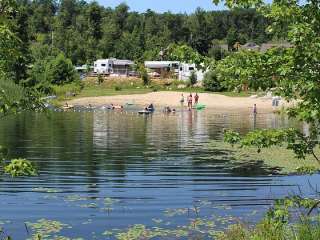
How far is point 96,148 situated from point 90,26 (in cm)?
15173

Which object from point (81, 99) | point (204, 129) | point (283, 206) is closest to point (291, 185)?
point (283, 206)

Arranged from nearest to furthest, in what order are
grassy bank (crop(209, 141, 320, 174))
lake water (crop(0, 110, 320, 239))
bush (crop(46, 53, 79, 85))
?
lake water (crop(0, 110, 320, 239)), grassy bank (crop(209, 141, 320, 174)), bush (crop(46, 53, 79, 85))

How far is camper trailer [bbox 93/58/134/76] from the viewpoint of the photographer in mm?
151125

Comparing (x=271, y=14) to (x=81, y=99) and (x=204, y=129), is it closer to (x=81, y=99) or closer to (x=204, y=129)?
(x=204, y=129)

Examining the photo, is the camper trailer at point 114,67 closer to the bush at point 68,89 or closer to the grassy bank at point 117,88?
the grassy bank at point 117,88

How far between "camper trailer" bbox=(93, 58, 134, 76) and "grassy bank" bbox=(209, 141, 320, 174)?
366 feet

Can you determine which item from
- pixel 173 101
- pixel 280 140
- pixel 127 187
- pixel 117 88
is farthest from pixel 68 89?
pixel 280 140

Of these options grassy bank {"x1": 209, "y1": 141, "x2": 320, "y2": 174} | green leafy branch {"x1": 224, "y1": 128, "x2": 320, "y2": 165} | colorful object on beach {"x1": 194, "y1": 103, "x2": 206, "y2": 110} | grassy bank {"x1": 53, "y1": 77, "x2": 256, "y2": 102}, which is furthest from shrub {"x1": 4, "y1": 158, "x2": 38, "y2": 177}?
grassy bank {"x1": 53, "y1": 77, "x2": 256, "y2": 102}

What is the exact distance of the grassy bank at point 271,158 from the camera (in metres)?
30.0

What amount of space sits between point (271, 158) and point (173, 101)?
68.3 m

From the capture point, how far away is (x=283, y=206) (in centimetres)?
1009

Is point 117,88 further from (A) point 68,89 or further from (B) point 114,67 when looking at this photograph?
(B) point 114,67

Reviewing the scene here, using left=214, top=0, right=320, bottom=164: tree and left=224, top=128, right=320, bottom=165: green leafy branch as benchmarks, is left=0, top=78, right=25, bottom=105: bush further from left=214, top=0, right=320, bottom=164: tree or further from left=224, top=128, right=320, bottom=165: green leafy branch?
left=224, top=128, right=320, bottom=165: green leafy branch

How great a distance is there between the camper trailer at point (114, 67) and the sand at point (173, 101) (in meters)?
42.4
